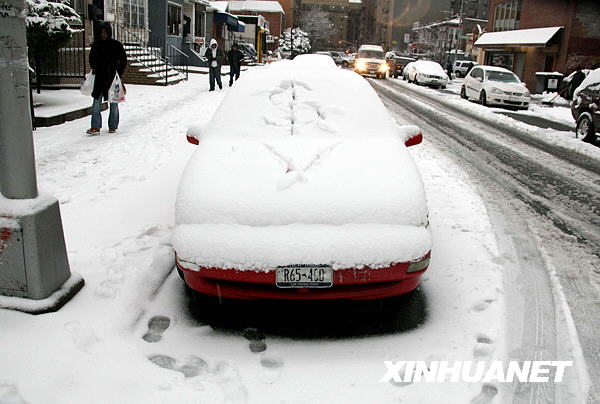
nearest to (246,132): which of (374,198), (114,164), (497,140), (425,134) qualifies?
(374,198)

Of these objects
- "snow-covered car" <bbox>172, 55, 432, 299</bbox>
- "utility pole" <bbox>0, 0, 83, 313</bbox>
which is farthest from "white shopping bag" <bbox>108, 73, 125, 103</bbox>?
"utility pole" <bbox>0, 0, 83, 313</bbox>

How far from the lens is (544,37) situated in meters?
30.5

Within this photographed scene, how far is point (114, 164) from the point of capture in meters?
7.35

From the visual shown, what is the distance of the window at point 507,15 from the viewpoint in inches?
1422

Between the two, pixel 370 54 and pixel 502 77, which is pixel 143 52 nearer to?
pixel 502 77

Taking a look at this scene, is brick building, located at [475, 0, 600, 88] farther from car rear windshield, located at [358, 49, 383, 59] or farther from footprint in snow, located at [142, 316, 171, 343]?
footprint in snow, located at [142, 316, 171, 343]

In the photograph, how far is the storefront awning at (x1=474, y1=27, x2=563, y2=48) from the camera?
99.7 ft

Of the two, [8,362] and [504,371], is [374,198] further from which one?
[8,362]

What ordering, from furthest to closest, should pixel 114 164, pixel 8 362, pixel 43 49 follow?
pixel 43 49 → pixel 114 164 → pixel 8 362

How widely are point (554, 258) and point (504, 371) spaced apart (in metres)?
2.19

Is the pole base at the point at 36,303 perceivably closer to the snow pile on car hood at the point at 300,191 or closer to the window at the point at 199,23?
the snow pile on car hood at the point at 300,191

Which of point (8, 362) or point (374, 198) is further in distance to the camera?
point (374, 198)

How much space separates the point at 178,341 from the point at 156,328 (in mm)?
233

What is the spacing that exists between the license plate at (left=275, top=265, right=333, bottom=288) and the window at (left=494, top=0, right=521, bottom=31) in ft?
124
